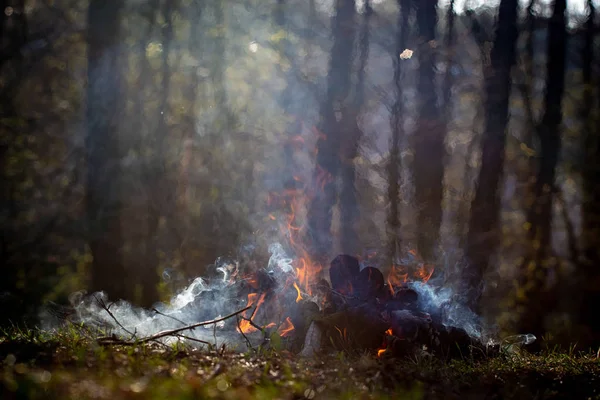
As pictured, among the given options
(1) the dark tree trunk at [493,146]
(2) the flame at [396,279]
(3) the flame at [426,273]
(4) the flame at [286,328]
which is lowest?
(4) the flame at [286,328]


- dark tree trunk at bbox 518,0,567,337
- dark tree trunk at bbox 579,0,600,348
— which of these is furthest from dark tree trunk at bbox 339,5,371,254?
dark tree trunk at bbox 579,0,600,348

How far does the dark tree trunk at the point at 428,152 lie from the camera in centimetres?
1619

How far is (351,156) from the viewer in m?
16.7

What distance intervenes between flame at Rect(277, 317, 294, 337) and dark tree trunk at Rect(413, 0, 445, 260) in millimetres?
10348

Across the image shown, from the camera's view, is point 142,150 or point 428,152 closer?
point 428,152

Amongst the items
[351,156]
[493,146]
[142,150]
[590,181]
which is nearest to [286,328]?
[493,146]

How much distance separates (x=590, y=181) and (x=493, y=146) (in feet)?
19.6

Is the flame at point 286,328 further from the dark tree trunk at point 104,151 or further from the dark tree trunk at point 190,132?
the dark tree trunk at point 190,132

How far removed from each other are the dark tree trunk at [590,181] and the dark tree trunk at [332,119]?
7.75 meters

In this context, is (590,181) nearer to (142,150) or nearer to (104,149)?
(142,150)

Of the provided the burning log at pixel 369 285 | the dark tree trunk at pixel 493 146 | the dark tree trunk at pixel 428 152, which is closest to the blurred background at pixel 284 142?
the dark tree trunk at pixel 428 152

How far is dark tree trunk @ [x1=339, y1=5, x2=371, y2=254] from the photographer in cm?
1664

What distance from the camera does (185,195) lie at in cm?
1878

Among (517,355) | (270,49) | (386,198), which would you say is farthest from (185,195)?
(517,355)
